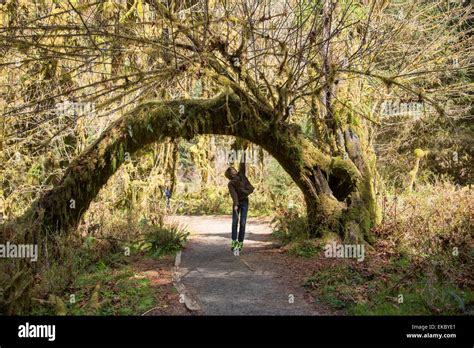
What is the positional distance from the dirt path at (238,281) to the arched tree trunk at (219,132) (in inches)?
73.0

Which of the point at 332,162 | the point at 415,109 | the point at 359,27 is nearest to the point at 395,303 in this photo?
the point at 332,162

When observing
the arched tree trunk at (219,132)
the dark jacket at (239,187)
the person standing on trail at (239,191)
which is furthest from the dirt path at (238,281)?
the arched tree trunk at (219,132)

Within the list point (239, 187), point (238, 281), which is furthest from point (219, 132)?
point (238, 281)

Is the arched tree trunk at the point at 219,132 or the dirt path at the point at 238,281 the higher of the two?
the arched tree trunk at the point at 219,132

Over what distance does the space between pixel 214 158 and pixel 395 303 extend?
15.3 metres

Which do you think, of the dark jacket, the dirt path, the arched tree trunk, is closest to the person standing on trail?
the dark jacket

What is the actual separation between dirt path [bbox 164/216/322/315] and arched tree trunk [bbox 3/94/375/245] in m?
1.86

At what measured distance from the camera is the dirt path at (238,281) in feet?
22.0

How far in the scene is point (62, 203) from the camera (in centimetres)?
913

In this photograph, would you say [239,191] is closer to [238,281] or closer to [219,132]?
[219,132]

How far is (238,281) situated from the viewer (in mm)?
8031

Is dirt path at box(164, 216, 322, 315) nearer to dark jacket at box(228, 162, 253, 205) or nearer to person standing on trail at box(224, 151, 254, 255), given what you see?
person standing on trail at box(224, 151, 254, 255)

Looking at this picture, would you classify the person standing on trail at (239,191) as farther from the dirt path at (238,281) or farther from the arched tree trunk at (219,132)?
the arched tree trunk at (219,132)
